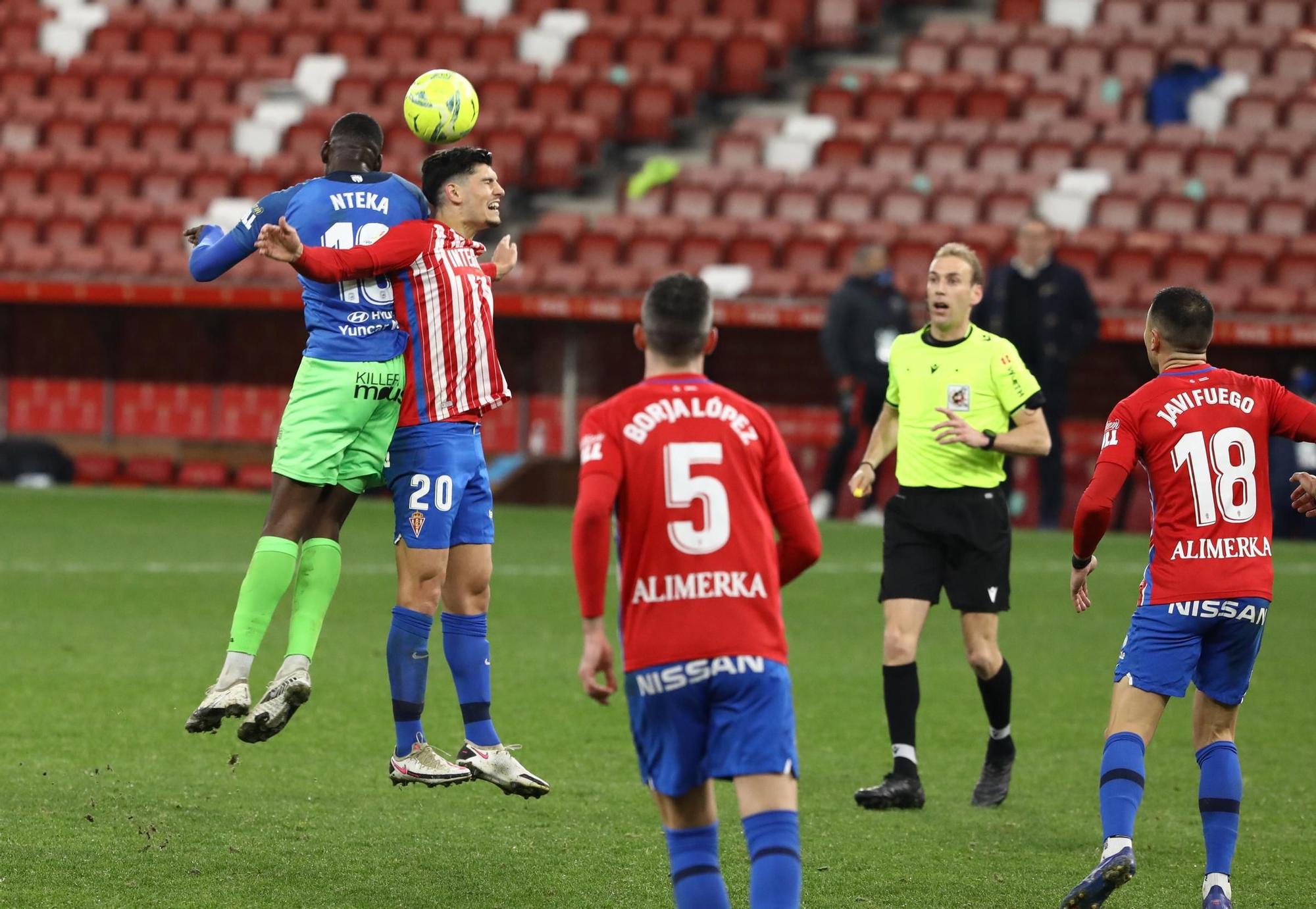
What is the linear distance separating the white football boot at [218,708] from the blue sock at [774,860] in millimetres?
2134

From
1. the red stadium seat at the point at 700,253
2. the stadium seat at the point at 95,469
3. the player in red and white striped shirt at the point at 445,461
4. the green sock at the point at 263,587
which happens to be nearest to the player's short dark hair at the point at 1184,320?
the player in red and white striped shirt at the point at 445,461

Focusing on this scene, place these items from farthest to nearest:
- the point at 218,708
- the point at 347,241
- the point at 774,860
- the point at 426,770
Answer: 1. the point at 347,241
2. the point at 426,770
3. the point at 218,708
4. the point at 774,860

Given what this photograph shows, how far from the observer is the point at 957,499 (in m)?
7.21

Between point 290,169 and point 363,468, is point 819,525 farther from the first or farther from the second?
point 363,468

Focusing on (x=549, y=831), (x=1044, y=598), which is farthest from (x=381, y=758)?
(x=1044, y=598)

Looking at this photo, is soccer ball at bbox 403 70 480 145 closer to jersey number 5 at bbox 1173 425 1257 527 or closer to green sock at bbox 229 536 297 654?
green sock at bbox 229 536 297 654

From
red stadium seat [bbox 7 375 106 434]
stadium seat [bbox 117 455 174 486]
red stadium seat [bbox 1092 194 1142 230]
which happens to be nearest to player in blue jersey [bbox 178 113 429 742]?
stadium seat [bbox 117 455 174 486]

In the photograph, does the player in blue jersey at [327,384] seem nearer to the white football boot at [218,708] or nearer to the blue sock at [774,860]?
the white football boot at [218,708]

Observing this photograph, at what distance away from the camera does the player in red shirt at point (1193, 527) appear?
5.39 m

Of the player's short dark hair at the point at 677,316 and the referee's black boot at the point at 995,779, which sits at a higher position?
the player's short dark hair at the point at 677,316

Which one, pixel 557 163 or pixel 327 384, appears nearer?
pixel 327 384

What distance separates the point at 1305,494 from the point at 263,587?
340 centimetres

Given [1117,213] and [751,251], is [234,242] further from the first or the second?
[1117,213]

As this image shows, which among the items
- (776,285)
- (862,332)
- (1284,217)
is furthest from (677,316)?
(1284,217)
